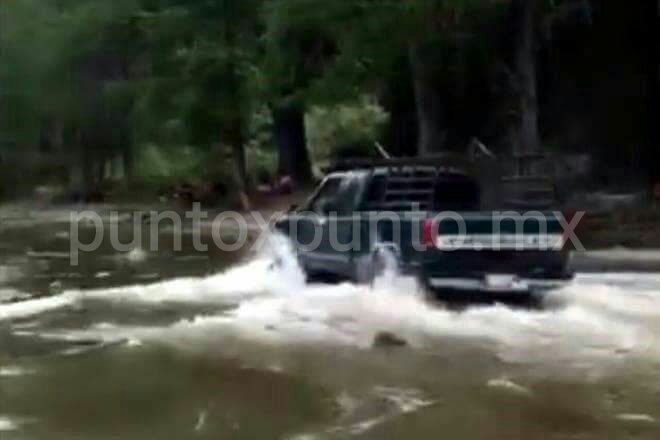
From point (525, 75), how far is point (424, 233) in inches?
565

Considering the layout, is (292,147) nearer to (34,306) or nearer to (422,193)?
(34,306)

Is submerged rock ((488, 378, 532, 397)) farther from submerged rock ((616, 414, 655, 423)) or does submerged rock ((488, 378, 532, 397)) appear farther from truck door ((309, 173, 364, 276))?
truck door ((309, 173, 364, 276))

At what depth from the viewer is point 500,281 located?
1447 cm

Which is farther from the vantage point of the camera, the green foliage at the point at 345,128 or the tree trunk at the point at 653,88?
the green foliage at the point at 345,128

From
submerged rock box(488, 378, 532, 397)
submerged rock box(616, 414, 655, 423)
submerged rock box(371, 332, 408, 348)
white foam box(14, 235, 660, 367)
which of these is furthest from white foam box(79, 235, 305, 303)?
submerged rock box(616, 414, 655, 423)

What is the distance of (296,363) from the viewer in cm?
1153

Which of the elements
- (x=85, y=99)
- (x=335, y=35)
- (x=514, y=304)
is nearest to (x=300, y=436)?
(x=514, y=304)

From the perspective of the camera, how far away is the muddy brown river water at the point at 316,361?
8.98m

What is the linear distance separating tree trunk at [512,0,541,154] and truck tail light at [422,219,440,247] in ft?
43.4

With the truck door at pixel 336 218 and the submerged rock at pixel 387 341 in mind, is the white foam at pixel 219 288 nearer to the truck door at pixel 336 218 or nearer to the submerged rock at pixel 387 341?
the truck door at pixel 336 218

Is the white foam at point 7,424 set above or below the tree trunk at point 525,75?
below

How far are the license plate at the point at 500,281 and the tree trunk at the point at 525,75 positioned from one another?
43.0ft

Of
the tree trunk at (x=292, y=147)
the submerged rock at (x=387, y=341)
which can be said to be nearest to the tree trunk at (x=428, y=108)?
the tree trunk at (x=292, y=147)

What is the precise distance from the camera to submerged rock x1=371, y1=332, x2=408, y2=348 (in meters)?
12.7
